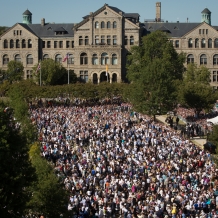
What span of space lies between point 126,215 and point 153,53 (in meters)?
56.9

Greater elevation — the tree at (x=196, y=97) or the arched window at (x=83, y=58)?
the arched window at (x=83, y=58)

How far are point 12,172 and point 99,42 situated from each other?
72.7 meters

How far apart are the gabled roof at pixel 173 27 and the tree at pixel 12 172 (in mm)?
77626

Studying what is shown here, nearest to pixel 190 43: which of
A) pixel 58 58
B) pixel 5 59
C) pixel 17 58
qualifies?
pixel 58 58

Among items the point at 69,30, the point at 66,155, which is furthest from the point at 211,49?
the point at 66,155

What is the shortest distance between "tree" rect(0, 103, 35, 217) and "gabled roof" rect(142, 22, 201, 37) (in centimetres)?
7763

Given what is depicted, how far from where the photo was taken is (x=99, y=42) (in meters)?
99.0

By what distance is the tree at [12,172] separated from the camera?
27016 millimetres

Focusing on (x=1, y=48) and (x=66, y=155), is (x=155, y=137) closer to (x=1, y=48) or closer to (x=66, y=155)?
(x=66, y=155)

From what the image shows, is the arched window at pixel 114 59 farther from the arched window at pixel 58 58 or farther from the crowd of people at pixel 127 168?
the crowd of people at pixel 127 168

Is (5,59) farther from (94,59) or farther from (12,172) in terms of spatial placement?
(12,172)

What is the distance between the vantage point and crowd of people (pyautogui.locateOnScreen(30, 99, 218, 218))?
34.6m

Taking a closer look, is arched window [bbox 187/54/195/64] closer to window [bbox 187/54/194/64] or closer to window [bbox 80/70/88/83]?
window [bbox 187/54/194/64]

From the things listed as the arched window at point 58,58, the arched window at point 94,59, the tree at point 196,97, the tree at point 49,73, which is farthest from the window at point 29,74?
the tree at point 196,97
